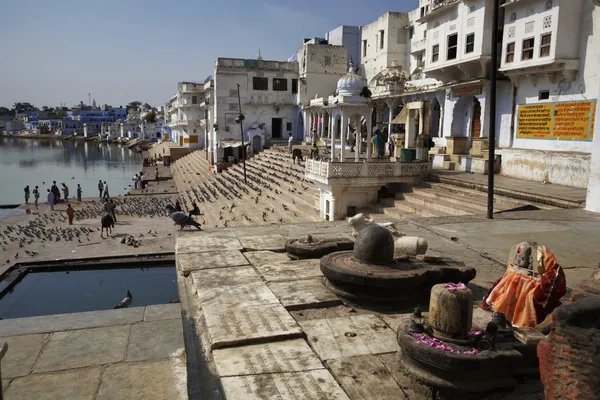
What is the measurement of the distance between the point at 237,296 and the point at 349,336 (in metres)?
1.49

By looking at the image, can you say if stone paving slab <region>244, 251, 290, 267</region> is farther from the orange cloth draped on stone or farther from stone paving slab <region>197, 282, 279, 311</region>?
the orange cloth draped on stone

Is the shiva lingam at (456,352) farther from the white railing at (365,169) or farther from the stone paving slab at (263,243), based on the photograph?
the white railing at (365,169)

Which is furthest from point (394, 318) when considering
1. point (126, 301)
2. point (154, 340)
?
point (126, 301)

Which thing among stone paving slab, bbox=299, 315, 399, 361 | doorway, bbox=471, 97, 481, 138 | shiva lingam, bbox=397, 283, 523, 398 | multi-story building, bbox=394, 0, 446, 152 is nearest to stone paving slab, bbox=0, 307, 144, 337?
stone paving slab, bbox=299, 315, 399, 361

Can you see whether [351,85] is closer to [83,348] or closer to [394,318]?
[394,318]

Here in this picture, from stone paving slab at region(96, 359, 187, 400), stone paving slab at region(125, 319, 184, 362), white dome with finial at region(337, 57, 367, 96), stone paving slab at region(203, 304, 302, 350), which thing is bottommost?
stone paving slab at region(96, 359, 187, 400)

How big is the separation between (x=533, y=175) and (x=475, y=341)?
44.6ft

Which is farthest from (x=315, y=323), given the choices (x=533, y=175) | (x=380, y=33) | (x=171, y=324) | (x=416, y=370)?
(x=380, y=33)

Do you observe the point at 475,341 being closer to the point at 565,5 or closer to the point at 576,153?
the point at 576,153

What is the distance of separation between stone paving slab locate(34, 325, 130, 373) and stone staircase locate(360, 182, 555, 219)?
9.26 m

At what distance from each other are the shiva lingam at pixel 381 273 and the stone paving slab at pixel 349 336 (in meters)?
0.33

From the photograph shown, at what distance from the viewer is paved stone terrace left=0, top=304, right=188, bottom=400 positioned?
437 centimetres

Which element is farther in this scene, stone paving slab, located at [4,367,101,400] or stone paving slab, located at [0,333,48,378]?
stone paving slab, located at [0,333,48,378]

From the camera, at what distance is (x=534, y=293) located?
430cm
